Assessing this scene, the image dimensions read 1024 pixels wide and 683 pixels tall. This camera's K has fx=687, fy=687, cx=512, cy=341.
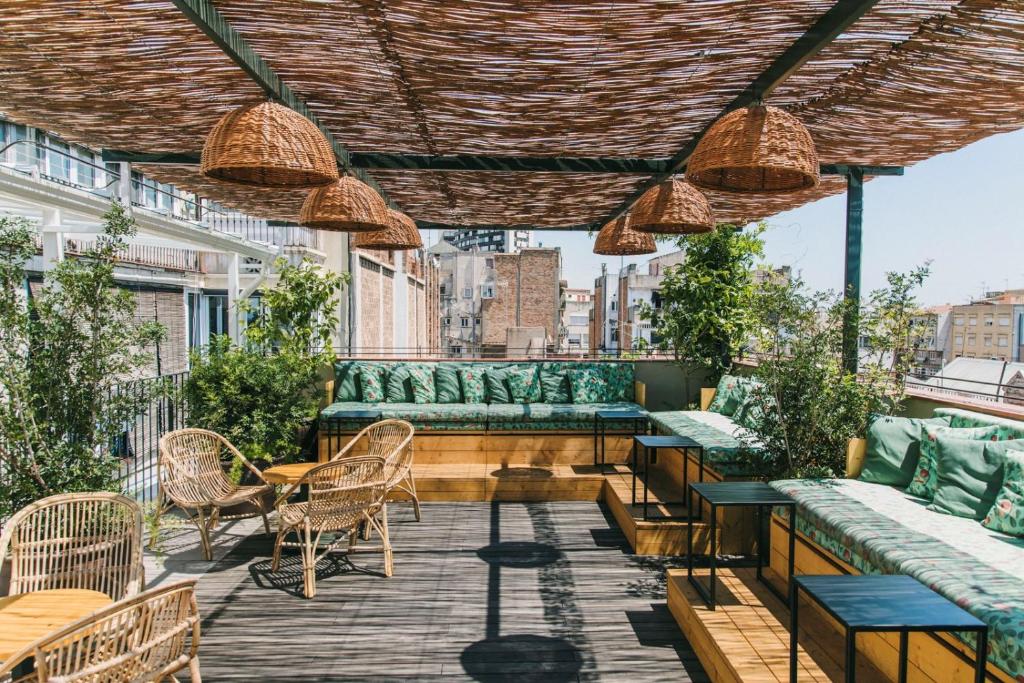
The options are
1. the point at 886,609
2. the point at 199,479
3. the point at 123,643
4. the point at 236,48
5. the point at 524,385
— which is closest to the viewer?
the point at 123,643

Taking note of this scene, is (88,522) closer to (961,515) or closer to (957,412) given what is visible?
(961,515)

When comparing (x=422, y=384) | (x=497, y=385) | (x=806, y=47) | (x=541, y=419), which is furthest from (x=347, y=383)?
(x=806, y=47)

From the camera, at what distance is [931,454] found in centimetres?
394

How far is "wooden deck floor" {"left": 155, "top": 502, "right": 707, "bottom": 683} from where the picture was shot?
3.31m

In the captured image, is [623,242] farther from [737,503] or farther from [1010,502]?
[1010,502]

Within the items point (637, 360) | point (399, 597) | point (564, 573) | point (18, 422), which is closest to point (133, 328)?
point (18, 422)

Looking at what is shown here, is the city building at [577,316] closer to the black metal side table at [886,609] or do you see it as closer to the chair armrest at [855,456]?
the chair armrest at [855,456]

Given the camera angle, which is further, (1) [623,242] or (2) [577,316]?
(2) [577,316]

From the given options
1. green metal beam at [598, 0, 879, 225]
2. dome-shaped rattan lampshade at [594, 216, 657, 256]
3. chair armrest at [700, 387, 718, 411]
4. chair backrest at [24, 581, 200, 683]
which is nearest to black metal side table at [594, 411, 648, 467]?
chair armrest at [700, 387, 718, 411]

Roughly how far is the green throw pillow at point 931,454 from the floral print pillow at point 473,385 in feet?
14.7

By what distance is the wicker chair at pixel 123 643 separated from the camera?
180 cm

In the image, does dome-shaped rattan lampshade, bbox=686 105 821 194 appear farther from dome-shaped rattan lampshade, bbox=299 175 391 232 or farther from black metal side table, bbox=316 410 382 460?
black metal side table, bbox=316 410 382 460

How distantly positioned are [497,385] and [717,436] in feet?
8.85

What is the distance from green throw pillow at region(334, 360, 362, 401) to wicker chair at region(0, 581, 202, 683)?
5.43m
